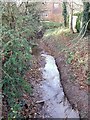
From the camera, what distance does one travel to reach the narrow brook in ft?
23.9

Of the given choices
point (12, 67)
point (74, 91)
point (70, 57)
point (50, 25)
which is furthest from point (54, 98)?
point (50, 25)

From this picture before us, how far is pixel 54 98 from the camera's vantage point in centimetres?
843

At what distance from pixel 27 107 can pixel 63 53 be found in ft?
22.7

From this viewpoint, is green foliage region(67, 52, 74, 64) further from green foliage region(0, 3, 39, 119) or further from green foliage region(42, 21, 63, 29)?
green foliage region(42, 21, 63, 29)

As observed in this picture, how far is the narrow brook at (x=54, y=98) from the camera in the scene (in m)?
7.27

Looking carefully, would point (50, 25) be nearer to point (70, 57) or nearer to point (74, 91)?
point (70, 57)

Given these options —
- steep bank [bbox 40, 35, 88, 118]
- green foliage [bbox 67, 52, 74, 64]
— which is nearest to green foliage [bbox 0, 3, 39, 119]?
steep bank [bbox 40, 35, 88, 118]

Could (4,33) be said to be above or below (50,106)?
above

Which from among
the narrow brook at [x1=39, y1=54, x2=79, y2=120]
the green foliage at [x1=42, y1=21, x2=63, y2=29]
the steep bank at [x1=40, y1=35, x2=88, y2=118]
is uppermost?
the green foliage at [x1=42, y1=21, x2=63, y2=29]

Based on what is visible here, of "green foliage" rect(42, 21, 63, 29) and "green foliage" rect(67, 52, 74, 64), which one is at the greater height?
"green foliage" rect(42, 21, 63, 29)

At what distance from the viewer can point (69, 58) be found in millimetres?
11930

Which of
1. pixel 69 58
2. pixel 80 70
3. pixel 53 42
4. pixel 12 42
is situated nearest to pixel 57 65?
pixel 69 58

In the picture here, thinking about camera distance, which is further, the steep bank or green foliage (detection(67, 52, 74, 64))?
green foliage (detection(67, 52, 74, 64))

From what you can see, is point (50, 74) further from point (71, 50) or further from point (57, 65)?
point (71, 50)
